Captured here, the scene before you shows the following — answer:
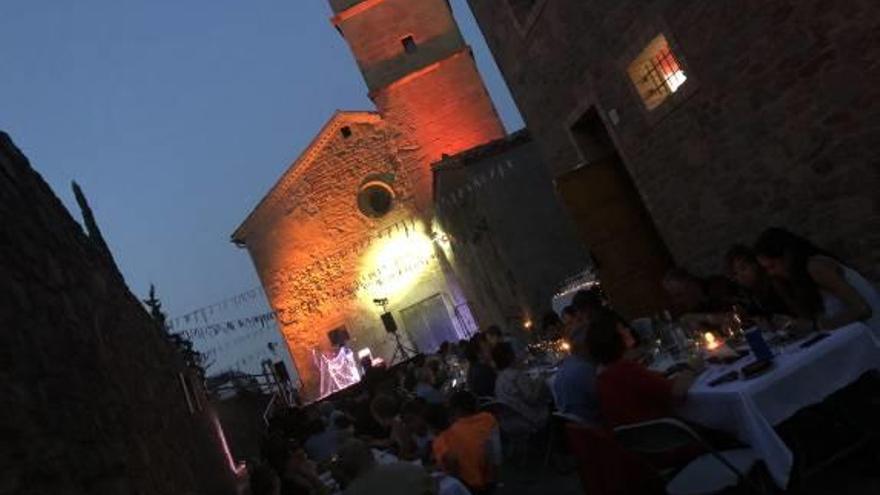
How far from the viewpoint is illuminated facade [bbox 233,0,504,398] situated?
2592 cm

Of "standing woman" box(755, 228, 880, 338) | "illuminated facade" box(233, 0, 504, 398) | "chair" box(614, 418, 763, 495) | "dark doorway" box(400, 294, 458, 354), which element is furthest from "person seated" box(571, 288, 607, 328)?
"dark doorway" box(400, 294, 458, 354)

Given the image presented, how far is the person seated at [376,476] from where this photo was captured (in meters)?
3.82

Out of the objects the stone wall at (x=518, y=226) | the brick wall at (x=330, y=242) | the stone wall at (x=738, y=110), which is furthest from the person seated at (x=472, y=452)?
the brick wall at (x=330, y=242)

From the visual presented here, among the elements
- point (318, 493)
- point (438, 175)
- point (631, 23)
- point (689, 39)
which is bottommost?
point (318, 493)

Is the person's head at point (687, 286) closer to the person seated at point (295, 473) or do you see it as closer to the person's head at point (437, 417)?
the person's head at point (437, 417)

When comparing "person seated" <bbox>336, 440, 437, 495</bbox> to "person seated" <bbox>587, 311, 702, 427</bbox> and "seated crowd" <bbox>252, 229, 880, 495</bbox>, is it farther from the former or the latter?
"person seated" <bbox>587, 311, 702, 427</bbox>

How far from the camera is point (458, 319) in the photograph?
25.2 metres

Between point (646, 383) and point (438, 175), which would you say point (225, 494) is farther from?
point (438, 175)

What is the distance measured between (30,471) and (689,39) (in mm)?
7159

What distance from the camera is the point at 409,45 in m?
27.4

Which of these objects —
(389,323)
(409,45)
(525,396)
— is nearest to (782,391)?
(525,396)

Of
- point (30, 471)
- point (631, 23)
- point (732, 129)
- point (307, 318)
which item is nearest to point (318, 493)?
point (30, 471)

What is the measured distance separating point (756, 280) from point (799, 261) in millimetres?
965

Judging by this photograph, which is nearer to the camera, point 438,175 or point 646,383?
point 646,383
